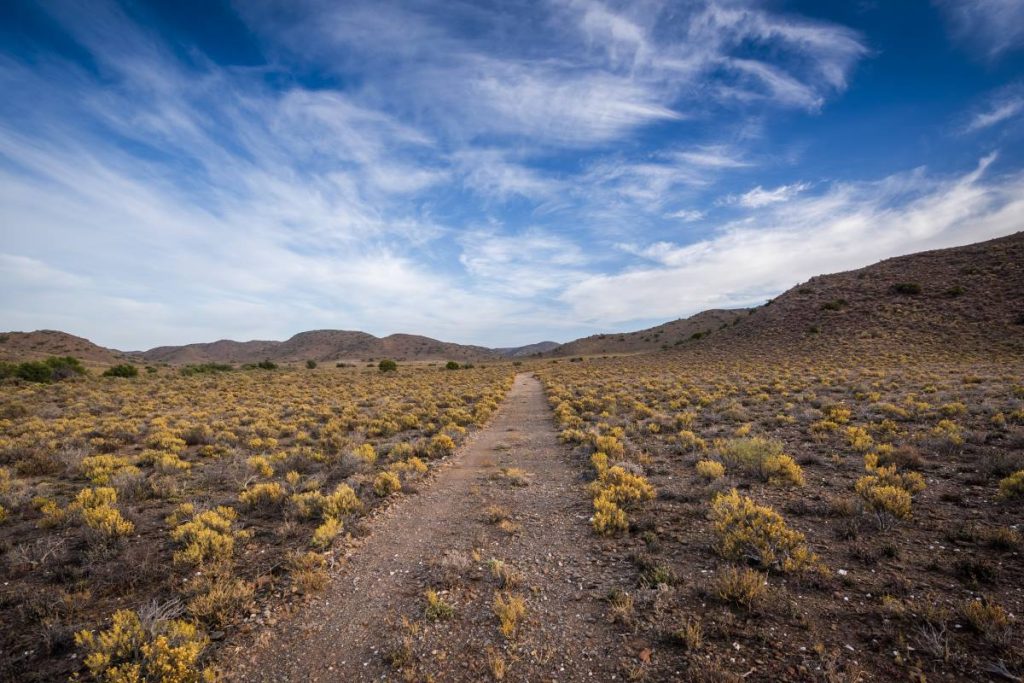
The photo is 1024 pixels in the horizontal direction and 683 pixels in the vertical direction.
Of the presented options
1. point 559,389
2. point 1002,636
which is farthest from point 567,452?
point 559,389

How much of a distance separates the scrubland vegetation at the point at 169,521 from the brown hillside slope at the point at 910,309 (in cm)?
4641

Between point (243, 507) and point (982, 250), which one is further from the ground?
point (982, 250)

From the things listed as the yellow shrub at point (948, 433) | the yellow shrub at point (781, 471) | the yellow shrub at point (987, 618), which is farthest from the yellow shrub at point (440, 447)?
the yellow shrub at point (948, 433)

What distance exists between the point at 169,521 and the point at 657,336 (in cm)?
9064

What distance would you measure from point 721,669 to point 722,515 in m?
3.65

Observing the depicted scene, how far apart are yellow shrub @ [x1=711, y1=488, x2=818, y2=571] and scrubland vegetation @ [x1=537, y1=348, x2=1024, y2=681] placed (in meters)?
0.03

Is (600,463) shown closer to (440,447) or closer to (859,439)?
(440,447)

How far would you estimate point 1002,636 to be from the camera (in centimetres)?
407

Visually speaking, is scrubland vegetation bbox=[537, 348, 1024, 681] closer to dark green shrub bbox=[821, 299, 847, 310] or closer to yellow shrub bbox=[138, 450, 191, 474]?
yellow shrub bbox=[138, 450, 191, 474]

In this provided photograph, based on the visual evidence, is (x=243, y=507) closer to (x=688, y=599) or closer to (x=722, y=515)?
(x=688, y=599)

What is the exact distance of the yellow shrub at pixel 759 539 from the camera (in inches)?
227

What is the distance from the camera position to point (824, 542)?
6434 mm

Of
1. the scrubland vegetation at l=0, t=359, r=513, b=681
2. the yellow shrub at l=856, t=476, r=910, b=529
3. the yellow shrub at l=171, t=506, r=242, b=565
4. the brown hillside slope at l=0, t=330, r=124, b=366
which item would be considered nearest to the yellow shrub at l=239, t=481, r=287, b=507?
the scrubland vegetation at l=0, t=359, r=513, b=681

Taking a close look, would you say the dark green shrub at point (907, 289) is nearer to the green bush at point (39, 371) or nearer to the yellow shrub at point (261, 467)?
the yellow shrub at point (261, 467)
